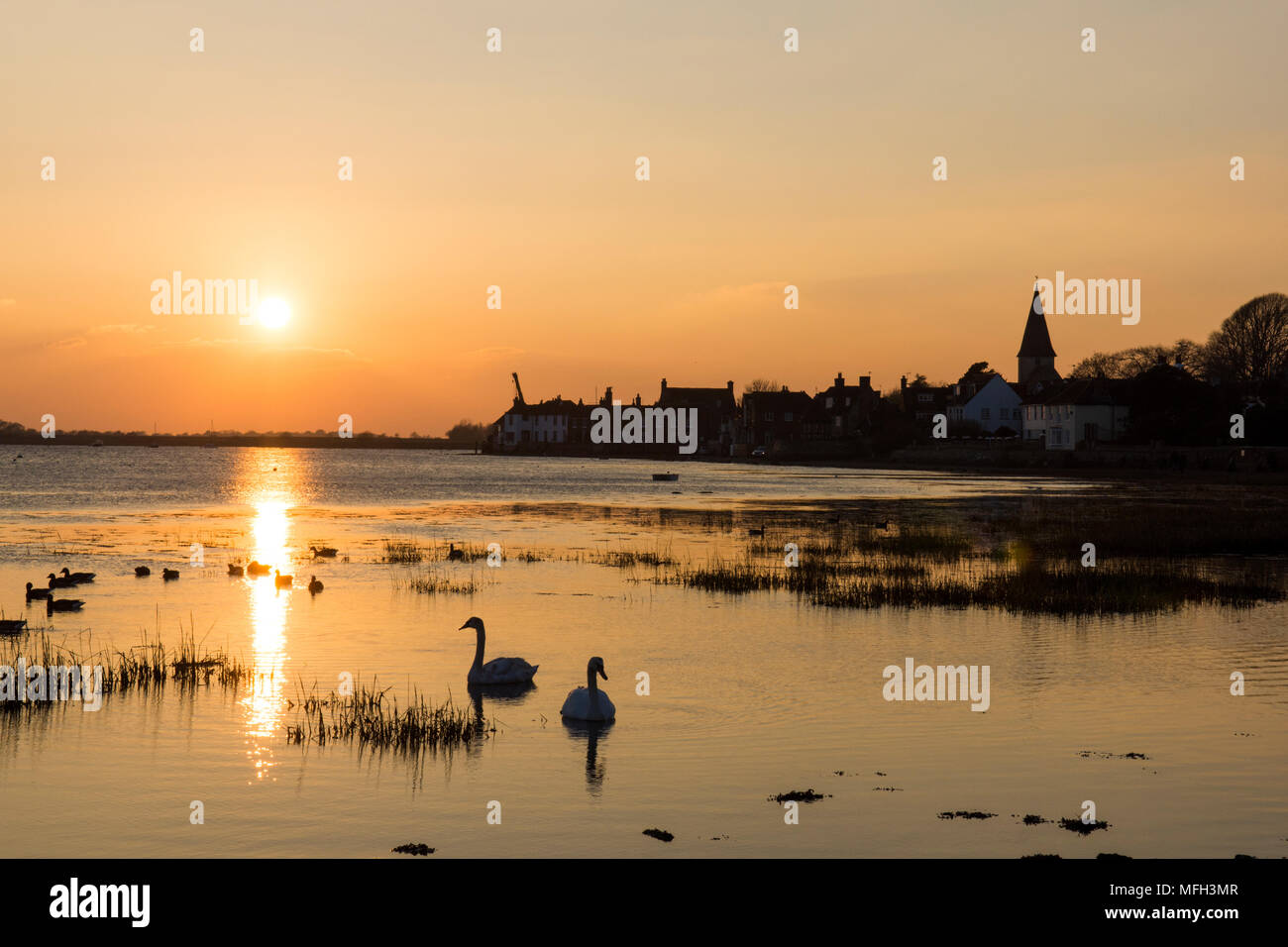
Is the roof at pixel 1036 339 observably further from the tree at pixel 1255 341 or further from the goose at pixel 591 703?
the goose at pixel 591 703

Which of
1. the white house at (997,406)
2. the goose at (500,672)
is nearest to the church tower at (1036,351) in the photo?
the white house at (997,406)

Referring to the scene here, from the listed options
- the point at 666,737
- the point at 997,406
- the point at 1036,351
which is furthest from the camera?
the point at 1036,351

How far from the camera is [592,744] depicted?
53.7ft

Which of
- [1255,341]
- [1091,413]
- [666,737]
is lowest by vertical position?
[666,737]

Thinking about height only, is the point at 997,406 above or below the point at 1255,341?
below

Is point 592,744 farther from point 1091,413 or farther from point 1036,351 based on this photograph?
point 1036,351

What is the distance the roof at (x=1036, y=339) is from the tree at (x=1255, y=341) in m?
46.2

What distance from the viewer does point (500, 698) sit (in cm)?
1922

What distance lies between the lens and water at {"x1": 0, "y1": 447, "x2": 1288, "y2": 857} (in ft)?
41.5

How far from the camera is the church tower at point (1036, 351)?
180875 millimetres

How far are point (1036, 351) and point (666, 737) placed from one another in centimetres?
17656
